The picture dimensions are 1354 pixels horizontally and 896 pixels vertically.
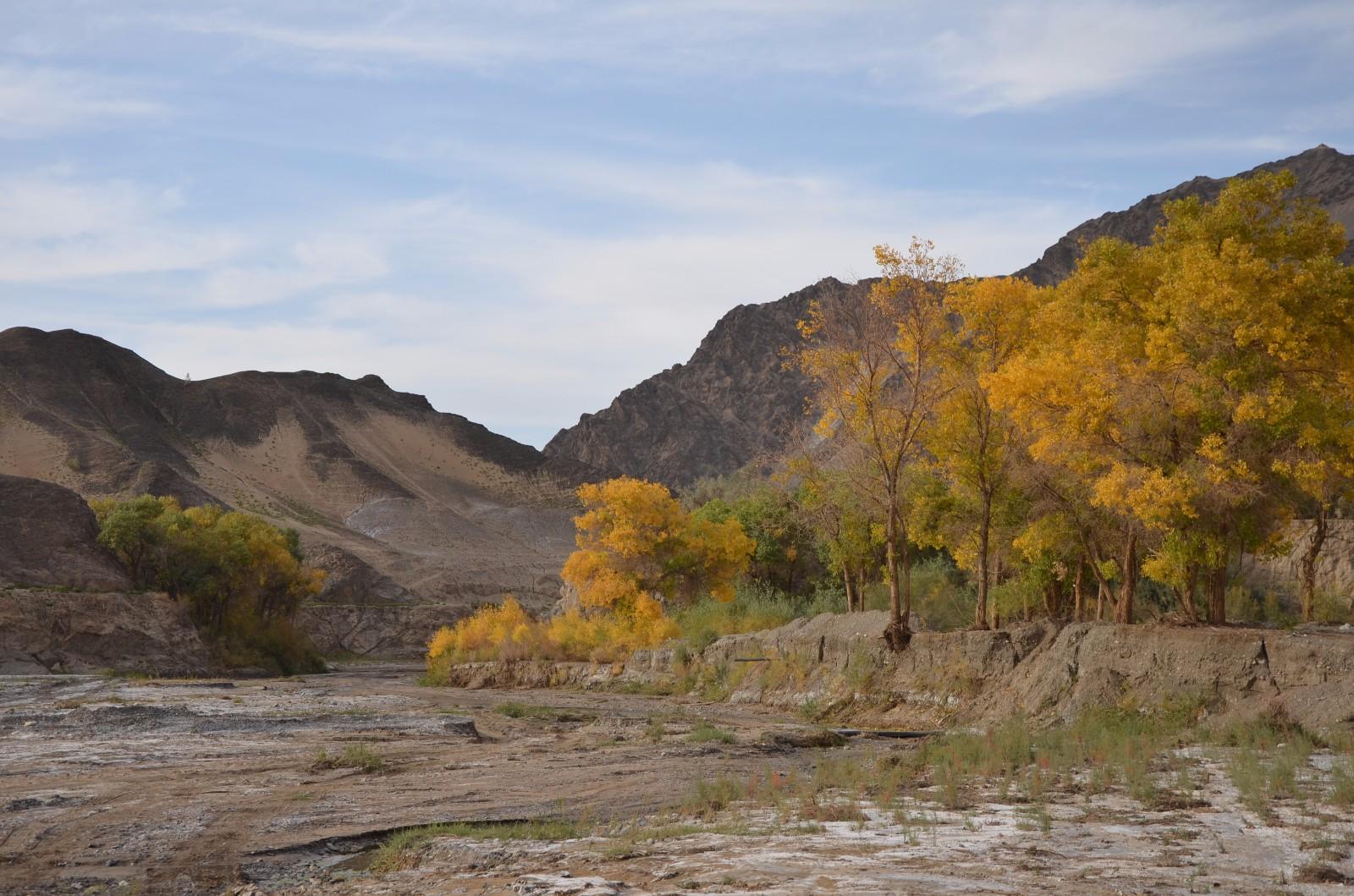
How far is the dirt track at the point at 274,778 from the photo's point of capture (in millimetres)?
10031

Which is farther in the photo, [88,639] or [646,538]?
[88,639]

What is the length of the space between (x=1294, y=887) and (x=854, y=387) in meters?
18.1

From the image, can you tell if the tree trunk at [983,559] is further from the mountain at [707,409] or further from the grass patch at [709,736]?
the mountain at [707,409]

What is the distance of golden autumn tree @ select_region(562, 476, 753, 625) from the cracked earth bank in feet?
68.5

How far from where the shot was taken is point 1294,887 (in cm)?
710

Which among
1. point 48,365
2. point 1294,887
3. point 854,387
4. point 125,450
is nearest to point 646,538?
point 854,387

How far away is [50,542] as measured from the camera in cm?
6656

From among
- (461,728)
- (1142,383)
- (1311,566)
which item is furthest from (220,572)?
(1142,383)

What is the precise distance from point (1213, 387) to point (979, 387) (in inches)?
231

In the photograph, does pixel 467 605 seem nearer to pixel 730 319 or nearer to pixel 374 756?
pixel 374 756

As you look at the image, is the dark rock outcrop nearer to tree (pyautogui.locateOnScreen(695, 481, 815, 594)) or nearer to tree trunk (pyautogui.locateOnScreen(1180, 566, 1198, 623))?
tree (pyautogui.locateOnScreen(695, 481, 815, 594))

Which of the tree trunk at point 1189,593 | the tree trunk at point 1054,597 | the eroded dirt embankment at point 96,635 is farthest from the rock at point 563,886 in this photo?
the eroded dirt embankment at point 96,635

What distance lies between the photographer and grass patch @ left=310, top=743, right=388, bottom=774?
15578 mm

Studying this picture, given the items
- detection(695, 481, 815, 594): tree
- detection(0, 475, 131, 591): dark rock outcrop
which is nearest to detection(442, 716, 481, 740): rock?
detection(695, 481, 815, 594): tree
